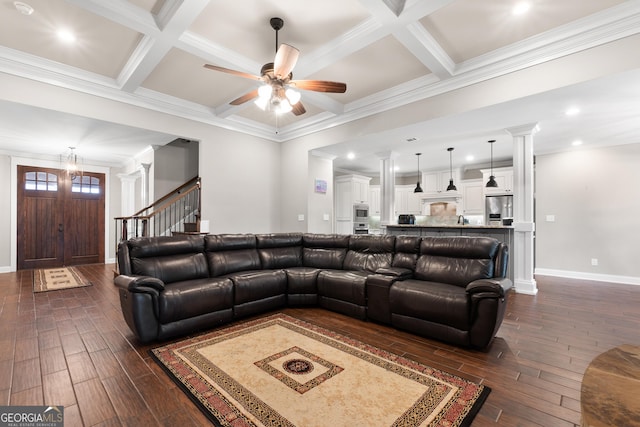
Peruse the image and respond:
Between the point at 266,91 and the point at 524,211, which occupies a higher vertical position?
the point at 266,91

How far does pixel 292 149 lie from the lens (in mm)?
6004

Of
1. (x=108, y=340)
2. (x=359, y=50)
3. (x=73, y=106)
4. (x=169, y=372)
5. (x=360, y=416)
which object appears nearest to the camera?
(x=360, y=416)

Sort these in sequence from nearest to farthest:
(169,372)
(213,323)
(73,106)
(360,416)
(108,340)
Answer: (360,416)
(169,372)
(108,340)
(213,323)
(73,106)

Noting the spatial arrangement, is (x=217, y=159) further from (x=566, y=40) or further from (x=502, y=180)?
(x=502, y=180)

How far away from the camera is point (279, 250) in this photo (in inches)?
171

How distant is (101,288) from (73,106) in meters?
2.86

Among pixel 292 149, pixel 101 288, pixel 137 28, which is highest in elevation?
pixel 137 28

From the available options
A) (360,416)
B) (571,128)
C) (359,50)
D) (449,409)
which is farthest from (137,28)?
(571,128)

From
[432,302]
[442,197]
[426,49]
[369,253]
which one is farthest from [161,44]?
[442,197]

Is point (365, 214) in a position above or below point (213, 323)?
above

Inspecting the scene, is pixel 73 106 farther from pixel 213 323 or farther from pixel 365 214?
pixel 365 214

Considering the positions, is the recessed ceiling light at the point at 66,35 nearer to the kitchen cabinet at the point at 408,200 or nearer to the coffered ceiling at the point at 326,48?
the coffered ceiling at the point at 326,48

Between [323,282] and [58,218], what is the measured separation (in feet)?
24.1

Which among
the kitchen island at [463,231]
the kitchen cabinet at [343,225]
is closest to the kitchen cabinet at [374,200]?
the kitchen cabinet at [343,225]
